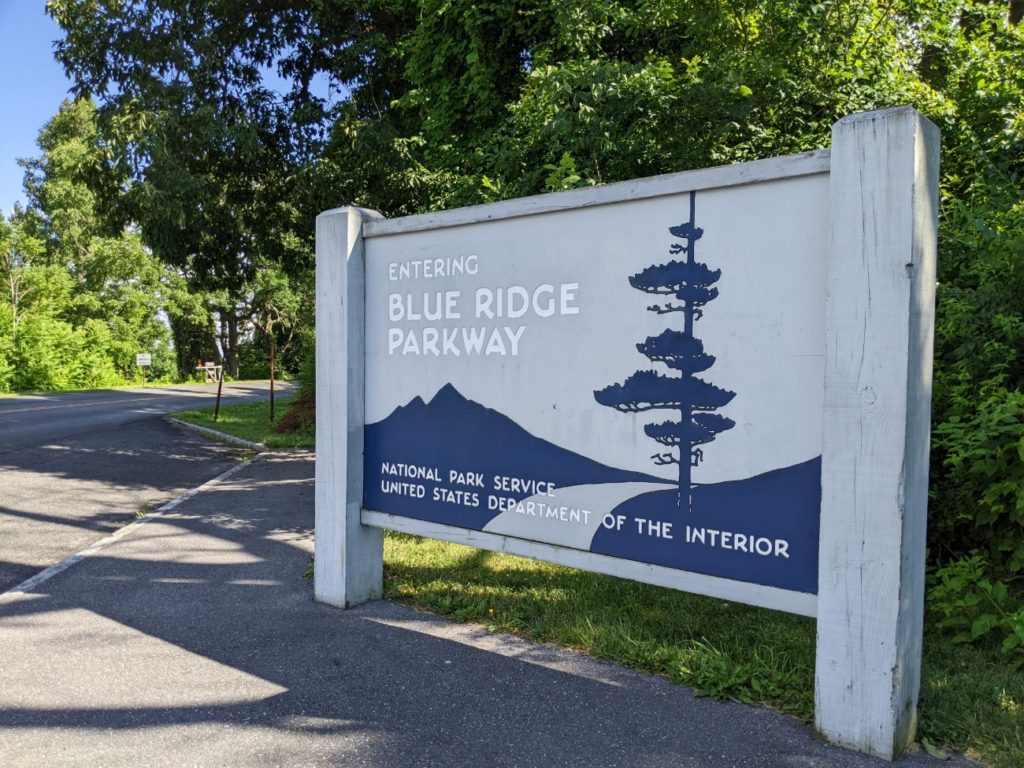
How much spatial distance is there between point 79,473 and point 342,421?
24.0 ft

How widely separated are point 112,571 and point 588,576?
11.4 feet

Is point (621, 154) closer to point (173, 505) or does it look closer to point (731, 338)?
point (731, 338)

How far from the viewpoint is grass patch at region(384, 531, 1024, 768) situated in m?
3.20

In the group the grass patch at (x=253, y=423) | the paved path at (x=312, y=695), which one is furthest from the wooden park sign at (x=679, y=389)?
the grass patch at (x=253, y=423)

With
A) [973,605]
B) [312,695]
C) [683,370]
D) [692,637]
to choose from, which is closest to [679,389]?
[683,370]

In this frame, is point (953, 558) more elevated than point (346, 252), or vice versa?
point (346, 252)

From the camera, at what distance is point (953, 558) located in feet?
15.1

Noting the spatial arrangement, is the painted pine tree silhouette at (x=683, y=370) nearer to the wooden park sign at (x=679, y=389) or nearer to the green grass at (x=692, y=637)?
the wooden park sign at (x=679, y=389)

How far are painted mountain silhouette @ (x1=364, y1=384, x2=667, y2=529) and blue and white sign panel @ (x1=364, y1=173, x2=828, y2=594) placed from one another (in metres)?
0.01

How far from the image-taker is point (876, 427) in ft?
9.74

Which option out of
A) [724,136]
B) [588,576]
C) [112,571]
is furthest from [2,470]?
[724,136]

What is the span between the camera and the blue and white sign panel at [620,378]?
3.23m

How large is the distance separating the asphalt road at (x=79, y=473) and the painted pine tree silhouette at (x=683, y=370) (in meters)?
4.69

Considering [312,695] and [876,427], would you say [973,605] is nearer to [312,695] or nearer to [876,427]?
[876,427]
